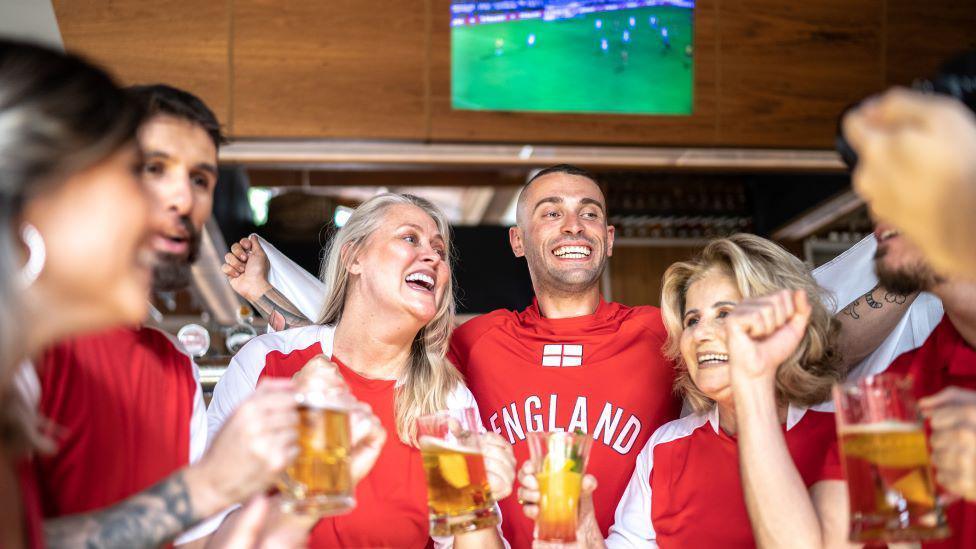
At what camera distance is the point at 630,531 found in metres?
2.11

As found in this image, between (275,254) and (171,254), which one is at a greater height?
(275,254)

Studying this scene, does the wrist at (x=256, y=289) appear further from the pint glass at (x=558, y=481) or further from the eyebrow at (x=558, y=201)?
the pint glass at (x=558, y=481)

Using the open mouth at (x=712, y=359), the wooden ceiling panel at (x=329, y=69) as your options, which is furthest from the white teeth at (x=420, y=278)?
the wooden ceiling panel at (x=329, y=69)

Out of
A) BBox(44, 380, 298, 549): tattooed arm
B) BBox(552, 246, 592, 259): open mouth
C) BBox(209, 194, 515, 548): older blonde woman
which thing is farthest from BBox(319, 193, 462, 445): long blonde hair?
BBox(44, 380, 298, 549): tattooed arm

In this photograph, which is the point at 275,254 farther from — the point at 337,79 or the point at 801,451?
the point at 801,451

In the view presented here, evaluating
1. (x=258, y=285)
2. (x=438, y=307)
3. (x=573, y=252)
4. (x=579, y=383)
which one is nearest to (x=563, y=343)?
(x=579, y=383)

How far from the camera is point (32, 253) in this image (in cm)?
102

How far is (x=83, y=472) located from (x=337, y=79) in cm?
278

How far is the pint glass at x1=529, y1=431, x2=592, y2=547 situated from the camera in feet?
5.47

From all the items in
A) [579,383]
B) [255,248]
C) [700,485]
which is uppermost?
[255,248]

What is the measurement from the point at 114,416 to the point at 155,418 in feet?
0.31

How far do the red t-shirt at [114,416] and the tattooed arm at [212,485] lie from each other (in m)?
0.22

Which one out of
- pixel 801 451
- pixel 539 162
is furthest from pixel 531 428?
pixel 539 162

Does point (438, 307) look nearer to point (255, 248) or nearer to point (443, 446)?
point (255, 248)
